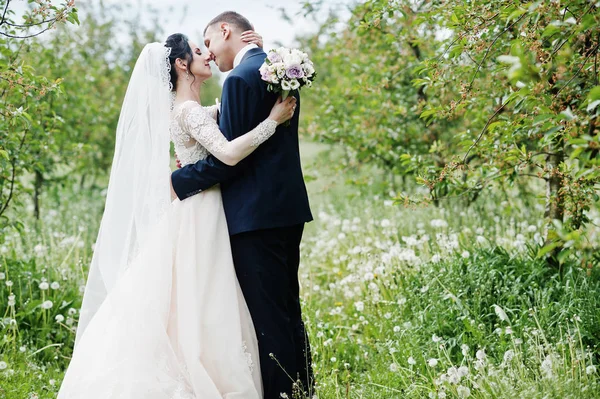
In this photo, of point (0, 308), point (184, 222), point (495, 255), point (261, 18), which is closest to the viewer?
point (184, 222)

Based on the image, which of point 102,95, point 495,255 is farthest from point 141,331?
point 102,95

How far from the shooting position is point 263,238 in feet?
12.2

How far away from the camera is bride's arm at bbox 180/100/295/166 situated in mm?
3561

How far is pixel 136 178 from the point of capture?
3963 millimetres

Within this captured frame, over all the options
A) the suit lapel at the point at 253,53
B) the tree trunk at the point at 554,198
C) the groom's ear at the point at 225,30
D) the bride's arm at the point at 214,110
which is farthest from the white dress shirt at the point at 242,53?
the tree trunk at the point at 554,198

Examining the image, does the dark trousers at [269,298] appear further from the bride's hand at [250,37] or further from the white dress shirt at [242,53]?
the bride's hand at [250,37]

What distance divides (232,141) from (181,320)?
3.65ft

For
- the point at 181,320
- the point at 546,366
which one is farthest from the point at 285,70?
the point at 546,366

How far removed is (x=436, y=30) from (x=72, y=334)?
431 cm

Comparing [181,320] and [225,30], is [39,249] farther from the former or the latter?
[225,30]

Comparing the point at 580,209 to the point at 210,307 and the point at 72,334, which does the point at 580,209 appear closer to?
the point at 210,307

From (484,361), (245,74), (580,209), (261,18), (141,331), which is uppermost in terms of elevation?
(261,18)

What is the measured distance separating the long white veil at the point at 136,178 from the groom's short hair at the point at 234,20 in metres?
0.37

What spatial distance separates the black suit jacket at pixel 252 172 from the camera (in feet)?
11.9
